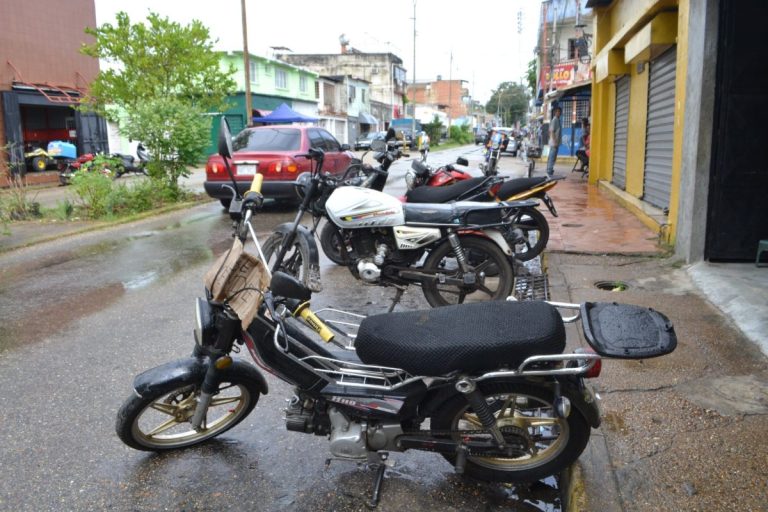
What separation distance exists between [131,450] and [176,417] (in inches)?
13.0

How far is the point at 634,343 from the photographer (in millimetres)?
2512

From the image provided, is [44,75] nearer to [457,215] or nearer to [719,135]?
[457,215]

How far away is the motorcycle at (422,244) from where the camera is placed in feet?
18.0

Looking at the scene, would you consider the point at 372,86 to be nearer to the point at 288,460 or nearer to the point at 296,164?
the point at 296,164

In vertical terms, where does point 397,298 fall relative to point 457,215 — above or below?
below

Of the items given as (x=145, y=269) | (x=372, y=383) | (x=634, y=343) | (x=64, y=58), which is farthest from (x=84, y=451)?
(x=64, y=58)

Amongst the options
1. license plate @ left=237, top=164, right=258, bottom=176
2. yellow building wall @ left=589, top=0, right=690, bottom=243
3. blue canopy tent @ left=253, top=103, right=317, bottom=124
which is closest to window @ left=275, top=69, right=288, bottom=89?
blue canopy tent @ left=253, top=103, right=317, bottom=124

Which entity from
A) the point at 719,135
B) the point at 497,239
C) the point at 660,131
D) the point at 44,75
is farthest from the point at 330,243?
the point at 44,75

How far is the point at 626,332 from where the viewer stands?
101 inches

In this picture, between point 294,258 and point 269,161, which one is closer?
point 294,258

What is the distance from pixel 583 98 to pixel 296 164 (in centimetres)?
1695

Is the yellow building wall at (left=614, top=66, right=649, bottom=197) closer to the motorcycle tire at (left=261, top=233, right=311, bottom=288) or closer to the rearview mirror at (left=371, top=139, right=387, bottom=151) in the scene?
the rearview mirror at (left=371, top=139, right=387, bottom=151)

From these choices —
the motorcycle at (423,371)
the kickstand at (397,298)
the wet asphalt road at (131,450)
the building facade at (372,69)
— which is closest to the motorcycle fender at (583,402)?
the motorcycle at (423,371)

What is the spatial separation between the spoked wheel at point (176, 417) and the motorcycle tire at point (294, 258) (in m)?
2.12
